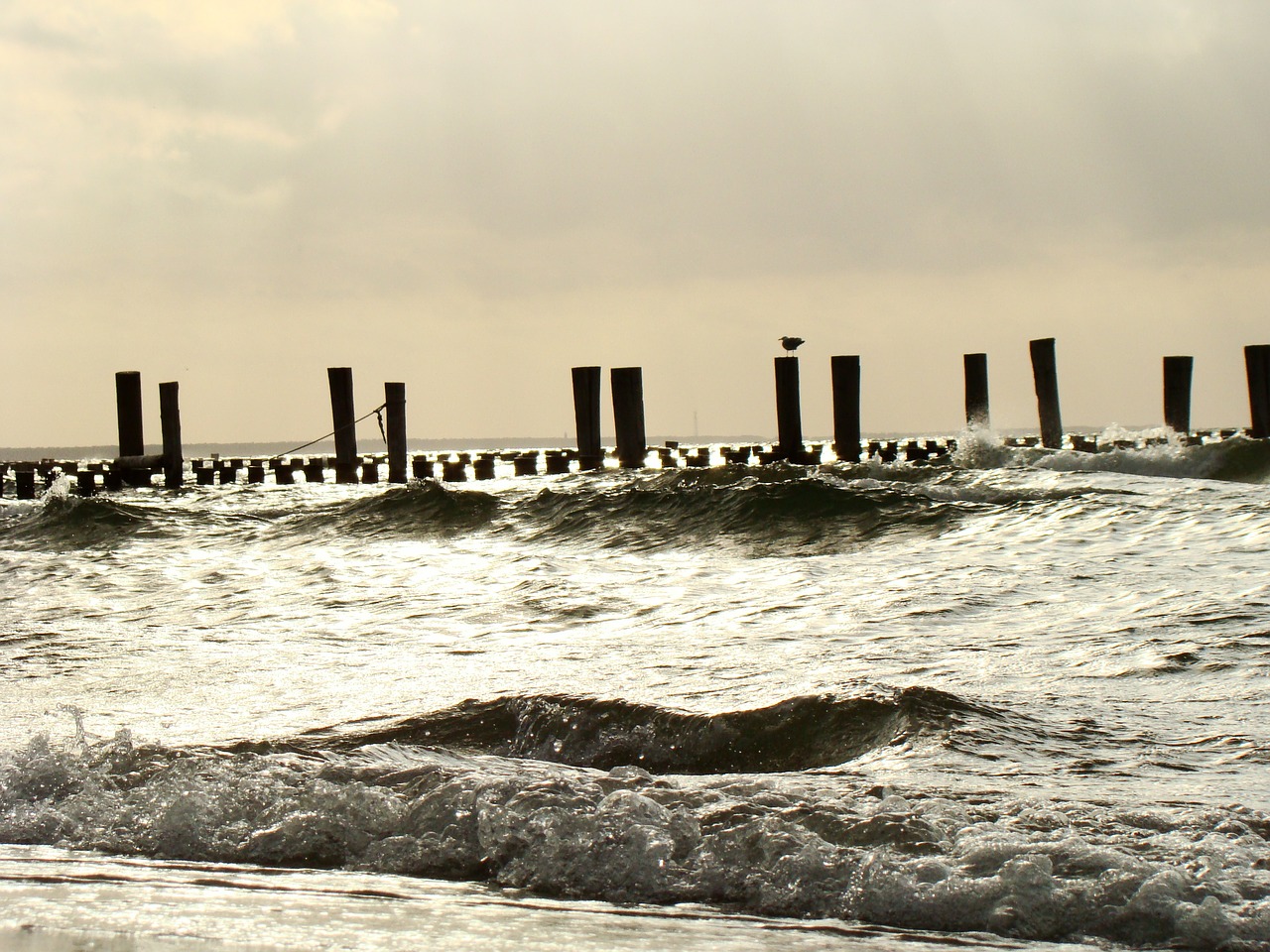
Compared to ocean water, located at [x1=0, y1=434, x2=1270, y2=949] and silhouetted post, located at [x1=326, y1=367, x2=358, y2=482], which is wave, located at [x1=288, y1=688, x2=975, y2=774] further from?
silhouetted post, located at [x1=326, y1=367, x2=358, y2=482]

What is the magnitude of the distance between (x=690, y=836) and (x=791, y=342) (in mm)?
16866

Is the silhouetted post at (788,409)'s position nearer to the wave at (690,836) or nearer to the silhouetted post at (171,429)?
the silhouetted post at (171,429)

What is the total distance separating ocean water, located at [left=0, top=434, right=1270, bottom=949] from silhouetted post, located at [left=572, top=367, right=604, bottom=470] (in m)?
9.16

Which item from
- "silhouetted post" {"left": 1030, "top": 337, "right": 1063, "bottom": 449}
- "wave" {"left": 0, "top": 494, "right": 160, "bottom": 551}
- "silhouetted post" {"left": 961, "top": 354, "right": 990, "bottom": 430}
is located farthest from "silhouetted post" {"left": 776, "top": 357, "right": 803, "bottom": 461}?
"wave" {"left": 0, "top": 494, "right": 160, "bottom": 551}

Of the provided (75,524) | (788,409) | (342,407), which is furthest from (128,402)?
(788,409)

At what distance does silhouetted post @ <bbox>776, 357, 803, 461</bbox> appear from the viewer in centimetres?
1783

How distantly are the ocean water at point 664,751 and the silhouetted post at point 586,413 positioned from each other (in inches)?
361

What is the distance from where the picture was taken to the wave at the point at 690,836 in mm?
2727

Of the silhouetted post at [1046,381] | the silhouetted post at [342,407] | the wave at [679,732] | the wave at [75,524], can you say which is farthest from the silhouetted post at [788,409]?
the wave at [679,732]

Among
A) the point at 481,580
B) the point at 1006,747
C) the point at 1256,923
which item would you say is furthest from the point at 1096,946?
the point at 481,580

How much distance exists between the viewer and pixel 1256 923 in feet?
8.39

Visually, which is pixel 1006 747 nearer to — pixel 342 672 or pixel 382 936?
pixel 382 936

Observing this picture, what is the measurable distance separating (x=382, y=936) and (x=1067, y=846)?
1522mm

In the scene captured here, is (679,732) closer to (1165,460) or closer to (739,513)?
(739,513)
